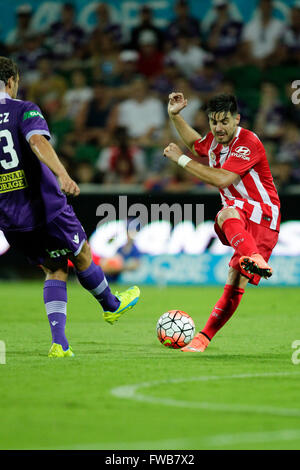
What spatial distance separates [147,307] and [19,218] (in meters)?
4.57

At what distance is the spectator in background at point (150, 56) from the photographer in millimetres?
15984

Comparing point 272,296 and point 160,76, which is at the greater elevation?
point 160,76

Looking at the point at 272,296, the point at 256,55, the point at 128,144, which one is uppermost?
the point at 256,55

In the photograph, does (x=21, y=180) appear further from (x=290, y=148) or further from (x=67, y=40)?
(x=67, y=40)

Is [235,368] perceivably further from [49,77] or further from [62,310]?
[49,77]

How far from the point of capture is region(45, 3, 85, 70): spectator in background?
16.9m

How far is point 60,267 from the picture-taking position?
6.33 meters

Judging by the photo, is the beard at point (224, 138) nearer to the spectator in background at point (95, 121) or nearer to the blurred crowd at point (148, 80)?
the blurred crowd at point (148, 80)

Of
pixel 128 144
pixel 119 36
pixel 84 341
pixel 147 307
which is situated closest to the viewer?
pixel 84 341

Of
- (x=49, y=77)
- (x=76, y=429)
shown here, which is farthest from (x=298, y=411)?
(x=49, y=77)

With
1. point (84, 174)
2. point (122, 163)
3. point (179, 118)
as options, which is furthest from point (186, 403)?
point (122, 163)

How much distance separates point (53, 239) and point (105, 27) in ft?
37.6

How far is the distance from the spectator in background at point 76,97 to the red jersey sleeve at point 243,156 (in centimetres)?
937

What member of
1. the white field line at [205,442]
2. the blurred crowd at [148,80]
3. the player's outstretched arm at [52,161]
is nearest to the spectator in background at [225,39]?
the blurred crowd at [148,80]
